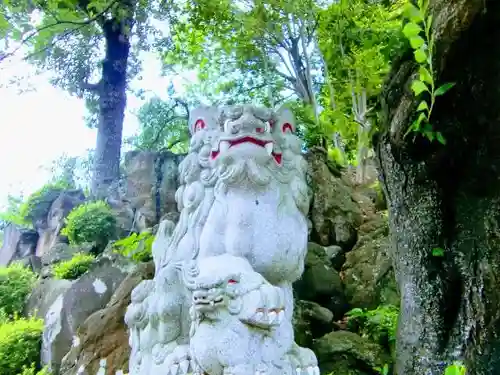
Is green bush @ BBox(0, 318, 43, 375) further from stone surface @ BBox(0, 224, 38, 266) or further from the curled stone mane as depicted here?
stone surface @ BBox(0, 224, 38, 266)

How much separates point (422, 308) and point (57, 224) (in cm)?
975

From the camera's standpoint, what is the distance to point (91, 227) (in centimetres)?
933

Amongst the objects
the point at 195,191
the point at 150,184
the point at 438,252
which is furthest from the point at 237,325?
the point at 150,184

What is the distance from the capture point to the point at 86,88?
1233cm

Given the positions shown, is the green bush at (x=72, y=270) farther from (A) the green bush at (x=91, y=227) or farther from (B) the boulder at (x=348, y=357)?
(B) the boulder at (x=348, y=357)

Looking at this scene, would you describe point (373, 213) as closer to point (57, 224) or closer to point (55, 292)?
point (55, 292)

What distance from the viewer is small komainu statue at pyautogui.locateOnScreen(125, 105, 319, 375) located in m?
2.27

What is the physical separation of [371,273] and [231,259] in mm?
2906

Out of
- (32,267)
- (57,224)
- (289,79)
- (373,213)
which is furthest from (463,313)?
(57,224)

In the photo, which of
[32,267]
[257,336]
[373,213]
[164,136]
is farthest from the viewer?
[164,136]

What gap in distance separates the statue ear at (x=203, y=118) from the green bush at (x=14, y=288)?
567cm

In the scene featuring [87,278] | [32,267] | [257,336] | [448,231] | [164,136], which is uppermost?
[164,136]

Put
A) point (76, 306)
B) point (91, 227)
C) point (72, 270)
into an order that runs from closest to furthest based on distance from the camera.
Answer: point (76, 306), point (72, 270), point (91, 227)

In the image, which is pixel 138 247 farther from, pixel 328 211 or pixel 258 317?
pixel 258 317
